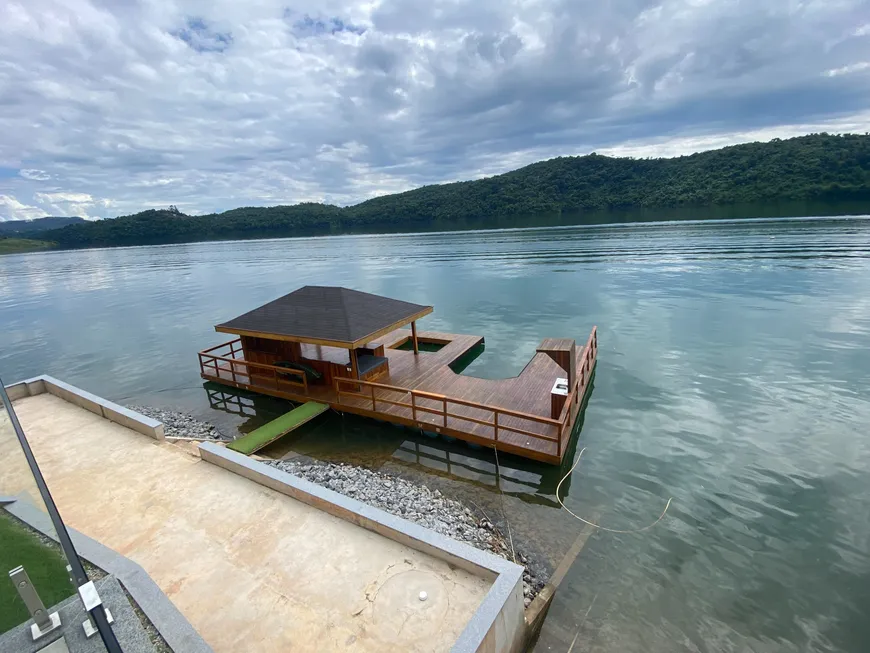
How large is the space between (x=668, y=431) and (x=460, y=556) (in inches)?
350

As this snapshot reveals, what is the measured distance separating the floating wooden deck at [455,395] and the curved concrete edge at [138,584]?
7.14m

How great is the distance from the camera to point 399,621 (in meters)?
4.54

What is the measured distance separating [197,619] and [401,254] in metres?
63.3

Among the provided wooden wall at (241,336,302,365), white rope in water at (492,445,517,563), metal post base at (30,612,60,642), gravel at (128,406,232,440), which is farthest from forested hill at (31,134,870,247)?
metal post base at (30,612,60,642)

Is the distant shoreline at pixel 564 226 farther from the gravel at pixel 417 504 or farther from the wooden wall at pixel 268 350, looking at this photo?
the gravel at pixel 417 504

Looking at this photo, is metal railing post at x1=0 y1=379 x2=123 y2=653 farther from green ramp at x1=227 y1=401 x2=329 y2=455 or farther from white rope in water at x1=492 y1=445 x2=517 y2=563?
green ramp at x1=227 y1=401 x2=329 y2=455

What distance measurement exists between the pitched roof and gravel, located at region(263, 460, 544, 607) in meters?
3.66

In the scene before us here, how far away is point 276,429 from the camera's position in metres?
A: 11.5

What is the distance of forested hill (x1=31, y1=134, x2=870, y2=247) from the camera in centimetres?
6962

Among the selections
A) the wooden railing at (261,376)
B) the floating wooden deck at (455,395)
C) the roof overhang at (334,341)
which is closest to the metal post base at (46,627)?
the floating wooden deck at (455,395)

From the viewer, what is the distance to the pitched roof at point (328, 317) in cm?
1243

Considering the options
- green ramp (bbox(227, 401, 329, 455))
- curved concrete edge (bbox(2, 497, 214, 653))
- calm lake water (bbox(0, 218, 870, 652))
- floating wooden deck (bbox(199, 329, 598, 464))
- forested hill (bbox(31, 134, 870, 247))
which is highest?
forested hill (bbox(31, 134, 870, 247))

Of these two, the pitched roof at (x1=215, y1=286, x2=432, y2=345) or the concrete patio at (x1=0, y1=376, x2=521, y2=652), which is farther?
the pitched roof at (x1=215, y1=286, x2=432, y2=345)

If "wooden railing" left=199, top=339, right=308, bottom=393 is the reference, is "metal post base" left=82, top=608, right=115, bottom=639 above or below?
above
